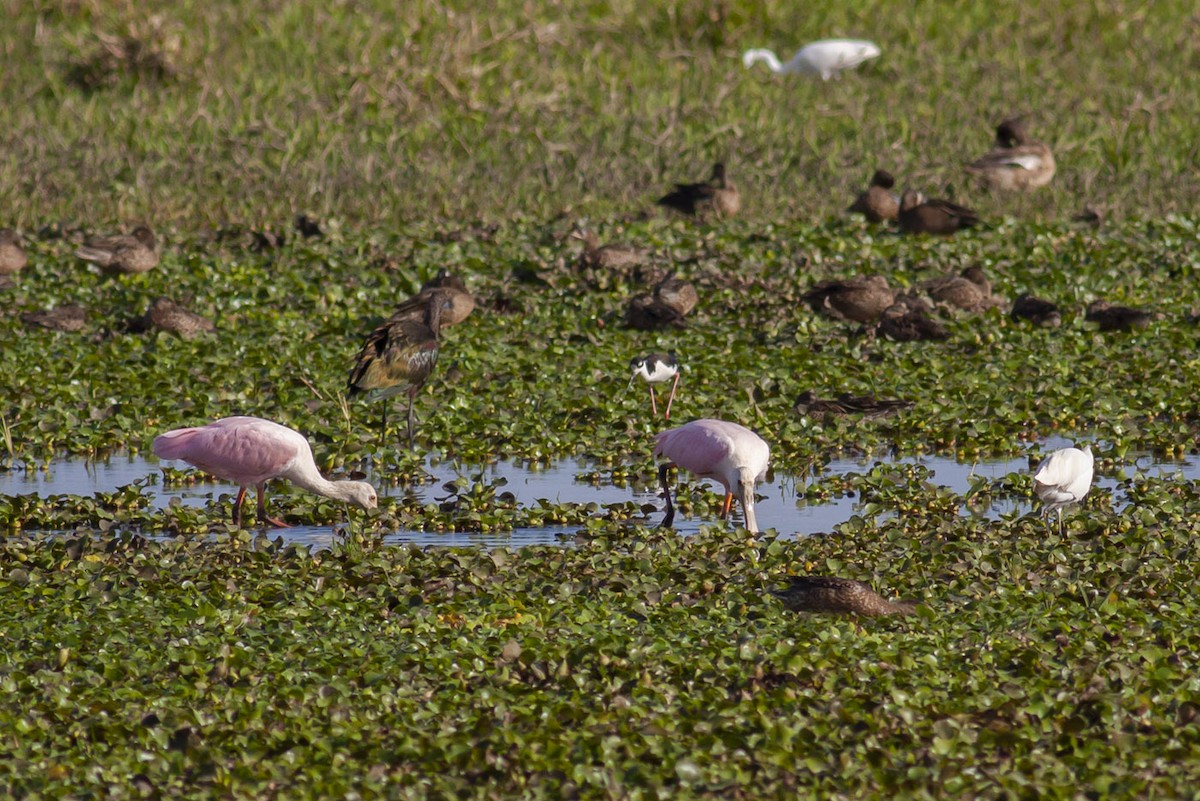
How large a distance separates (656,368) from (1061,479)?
330 centimetres

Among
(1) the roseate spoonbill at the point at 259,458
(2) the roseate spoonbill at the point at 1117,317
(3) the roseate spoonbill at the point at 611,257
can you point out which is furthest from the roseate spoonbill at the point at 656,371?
(2) the roseate spoonbill at the point at 1117,317

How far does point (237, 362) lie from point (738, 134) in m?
8.44

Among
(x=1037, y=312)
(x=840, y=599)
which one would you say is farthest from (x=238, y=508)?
(x=1037, y=312)

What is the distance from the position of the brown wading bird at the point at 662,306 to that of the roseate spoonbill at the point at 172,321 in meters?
3.08

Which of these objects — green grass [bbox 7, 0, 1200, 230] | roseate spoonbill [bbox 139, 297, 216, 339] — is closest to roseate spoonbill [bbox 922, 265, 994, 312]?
green grass [bbox 7, 0, 1200, 230]

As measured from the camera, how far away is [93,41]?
21.8 meters

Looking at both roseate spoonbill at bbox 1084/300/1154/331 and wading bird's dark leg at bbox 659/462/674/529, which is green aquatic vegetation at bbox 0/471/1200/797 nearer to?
wading bird's dark leg at bbox 659/462/674/529

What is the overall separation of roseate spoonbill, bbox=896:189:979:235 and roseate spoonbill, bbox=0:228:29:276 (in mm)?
7491

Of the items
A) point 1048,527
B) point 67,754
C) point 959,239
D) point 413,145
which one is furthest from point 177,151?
point 67,754

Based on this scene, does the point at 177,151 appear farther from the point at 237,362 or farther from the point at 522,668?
the point at 522,668

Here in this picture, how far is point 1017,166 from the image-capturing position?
17.7 m

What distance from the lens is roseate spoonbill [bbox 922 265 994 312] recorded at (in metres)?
13.4

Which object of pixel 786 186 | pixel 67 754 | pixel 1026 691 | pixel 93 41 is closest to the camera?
pixel 67 754

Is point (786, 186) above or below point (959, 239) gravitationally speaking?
above
